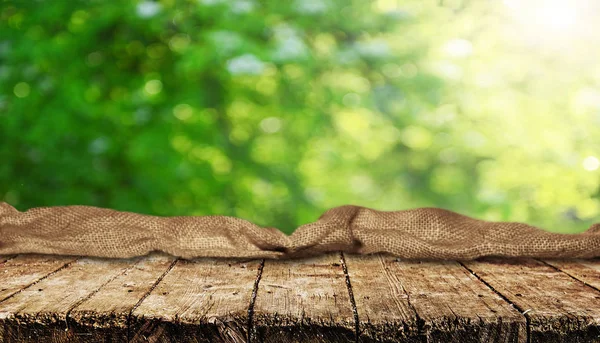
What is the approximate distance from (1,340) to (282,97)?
2.52 meters

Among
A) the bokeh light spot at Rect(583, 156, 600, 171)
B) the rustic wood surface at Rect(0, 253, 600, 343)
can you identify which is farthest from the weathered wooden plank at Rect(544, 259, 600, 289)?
the bokeh light spot at Rect(583, 156, 600, 171)

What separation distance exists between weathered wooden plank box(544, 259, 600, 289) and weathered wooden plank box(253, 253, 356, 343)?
0.50m

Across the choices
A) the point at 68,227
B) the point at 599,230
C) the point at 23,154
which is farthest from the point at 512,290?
the point at 23,154

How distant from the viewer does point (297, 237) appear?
1.50 m

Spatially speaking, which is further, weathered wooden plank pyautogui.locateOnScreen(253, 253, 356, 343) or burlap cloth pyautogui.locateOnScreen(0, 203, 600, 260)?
burlap cloth pyautogui.locateOnScreen(0, 203, 600, 260)

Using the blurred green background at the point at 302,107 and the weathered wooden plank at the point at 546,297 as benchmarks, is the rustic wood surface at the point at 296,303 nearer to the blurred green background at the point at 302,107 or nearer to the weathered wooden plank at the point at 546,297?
the weathered wooden plank at the point at 546,297

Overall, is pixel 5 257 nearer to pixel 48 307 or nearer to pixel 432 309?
pixel 48 307

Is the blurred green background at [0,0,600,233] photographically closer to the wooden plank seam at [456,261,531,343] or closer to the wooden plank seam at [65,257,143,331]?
the wooden plank seam at [65,257,143,331]

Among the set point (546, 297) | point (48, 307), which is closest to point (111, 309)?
point (48, 307)

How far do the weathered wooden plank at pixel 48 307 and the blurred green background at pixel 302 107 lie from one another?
6.11ft

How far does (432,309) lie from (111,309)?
52 centimetres

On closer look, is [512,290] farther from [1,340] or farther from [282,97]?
[282,97]

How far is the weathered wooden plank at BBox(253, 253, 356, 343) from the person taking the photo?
97 centimetres

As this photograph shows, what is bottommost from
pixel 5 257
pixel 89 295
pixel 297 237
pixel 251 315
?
pixel 5 257
